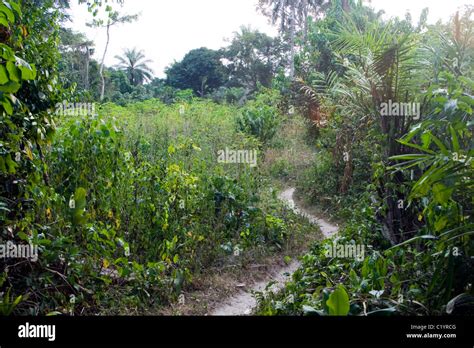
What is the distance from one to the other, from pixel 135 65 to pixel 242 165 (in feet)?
5.93

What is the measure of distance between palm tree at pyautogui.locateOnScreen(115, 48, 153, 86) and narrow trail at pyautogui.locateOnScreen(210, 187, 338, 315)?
1.49m

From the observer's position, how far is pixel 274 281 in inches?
113

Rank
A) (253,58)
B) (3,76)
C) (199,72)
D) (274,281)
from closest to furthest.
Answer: (3,76) → (274,281) → (199,72) → (253,58)

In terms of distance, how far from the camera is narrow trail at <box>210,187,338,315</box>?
2.75 meters

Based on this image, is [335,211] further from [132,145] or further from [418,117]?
[132,145]

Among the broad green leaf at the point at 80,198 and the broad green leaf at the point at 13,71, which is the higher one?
the broad green leaf at the point at 13,71

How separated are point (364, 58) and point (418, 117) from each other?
1.83 ft

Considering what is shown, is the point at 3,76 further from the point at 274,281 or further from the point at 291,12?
the point at 291,12

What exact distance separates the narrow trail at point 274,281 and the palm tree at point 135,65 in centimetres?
149

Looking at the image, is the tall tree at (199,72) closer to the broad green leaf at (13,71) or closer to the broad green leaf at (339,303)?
the broad green leaf at (13,71)

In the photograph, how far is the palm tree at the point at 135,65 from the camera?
2828 mm

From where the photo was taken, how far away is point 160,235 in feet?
10.6

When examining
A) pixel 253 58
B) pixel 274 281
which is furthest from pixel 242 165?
pixel 274 281

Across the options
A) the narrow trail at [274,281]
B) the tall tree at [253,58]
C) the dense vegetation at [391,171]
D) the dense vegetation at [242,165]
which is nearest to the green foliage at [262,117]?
the dense vegetation at [242,165]
